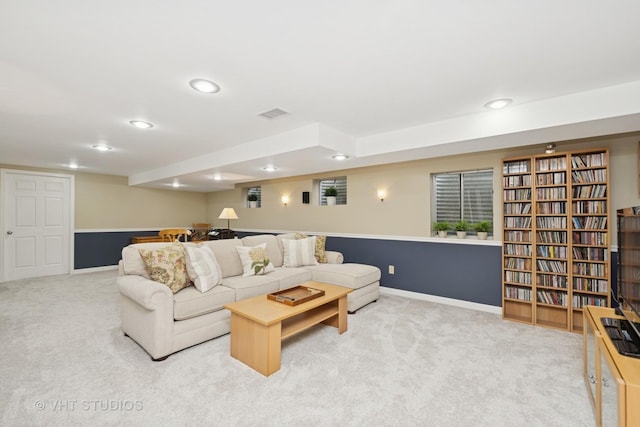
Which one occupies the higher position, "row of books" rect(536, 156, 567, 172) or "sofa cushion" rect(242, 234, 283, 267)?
"row of books" rect(536, 156, 567, 172)

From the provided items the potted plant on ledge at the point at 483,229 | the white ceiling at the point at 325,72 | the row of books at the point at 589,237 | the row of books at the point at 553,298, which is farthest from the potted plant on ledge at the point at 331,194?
the row of books at the point at 589,237

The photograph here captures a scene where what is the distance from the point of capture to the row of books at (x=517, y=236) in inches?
137

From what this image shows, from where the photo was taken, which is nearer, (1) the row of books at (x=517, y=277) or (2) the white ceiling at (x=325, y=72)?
(2) the white ceiling at (x=325, y=72)

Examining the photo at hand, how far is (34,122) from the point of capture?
307 cm

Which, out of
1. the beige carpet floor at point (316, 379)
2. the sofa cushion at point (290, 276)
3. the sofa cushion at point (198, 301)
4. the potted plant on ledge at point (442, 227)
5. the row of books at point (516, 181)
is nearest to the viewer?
the beige carpet floor at point (316, 379)

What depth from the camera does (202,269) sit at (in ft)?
9.86

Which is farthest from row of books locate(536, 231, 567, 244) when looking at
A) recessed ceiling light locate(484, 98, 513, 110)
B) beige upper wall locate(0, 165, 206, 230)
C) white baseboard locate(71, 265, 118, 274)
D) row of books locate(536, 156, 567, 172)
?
white baseboard locate(71, 265, 118, 274)

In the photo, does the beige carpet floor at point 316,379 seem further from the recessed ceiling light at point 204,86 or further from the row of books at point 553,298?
the recessed ceiling light at point 204,86

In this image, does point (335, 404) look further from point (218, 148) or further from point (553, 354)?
point (218, 148)

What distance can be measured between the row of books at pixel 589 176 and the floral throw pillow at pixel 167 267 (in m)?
4.27

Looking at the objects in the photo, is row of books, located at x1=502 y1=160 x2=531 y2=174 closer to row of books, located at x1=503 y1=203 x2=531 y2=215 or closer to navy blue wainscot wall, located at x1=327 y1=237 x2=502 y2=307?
row of books, located at x1=503 y1=203 x2=531 y2=215

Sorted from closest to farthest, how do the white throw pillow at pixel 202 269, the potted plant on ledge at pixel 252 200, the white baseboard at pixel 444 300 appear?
the white throw pillow at pixel 202 269
the white baseboard at pixel 444 300
the potted plant on ledge at pixel 252 200

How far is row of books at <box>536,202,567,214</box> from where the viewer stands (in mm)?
3277

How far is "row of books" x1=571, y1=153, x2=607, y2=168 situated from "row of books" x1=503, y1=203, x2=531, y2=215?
2.01 feet
